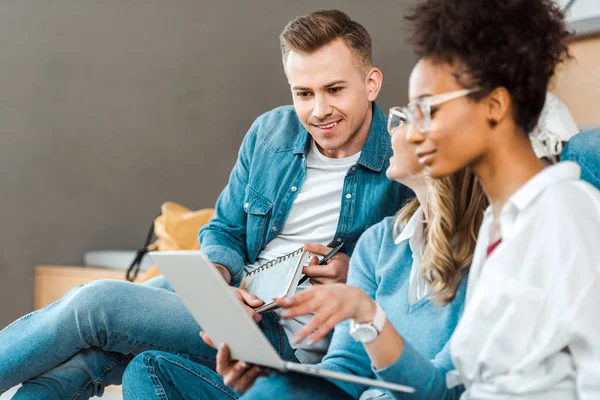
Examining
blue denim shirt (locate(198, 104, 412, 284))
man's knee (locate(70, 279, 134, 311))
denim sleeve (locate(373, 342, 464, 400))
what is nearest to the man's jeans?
man's knee (locate(70, 279, 134, 311))

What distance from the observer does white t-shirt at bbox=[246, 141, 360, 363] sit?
1.81 m

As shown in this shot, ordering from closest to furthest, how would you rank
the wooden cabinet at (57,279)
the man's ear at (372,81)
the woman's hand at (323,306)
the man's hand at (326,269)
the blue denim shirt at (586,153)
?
the woman's hand at (323,306) → the blue denim shirt at (586,153) → the man's hand at (326,269) → the man's ear at (372,81) → the wooden cabinet at (57,279)

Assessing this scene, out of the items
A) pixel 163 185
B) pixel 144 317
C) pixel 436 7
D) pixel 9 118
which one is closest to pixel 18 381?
pixel 144 317

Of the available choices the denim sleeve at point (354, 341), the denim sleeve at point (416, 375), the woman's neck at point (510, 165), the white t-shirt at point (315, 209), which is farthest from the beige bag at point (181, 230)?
the woman's neck at point (510, 165)

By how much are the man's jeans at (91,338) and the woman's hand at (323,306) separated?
649 millimetres

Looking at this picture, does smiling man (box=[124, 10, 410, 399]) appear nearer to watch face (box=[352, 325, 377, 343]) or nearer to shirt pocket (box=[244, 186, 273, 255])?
shirt pocket (box=[244, 186, 273, 255])

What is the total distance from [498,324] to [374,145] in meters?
0.95

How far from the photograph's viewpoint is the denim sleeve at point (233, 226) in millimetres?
1839

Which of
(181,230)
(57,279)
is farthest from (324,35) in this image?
(57,279)

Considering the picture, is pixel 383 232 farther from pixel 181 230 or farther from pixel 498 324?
pixel 181 230

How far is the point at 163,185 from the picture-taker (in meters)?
4.23

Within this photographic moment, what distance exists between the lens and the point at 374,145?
184 centimetres

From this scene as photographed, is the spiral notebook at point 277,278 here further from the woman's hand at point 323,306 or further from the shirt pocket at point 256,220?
the woman's hand at point 323,306

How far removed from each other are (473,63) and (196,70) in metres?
3.43
